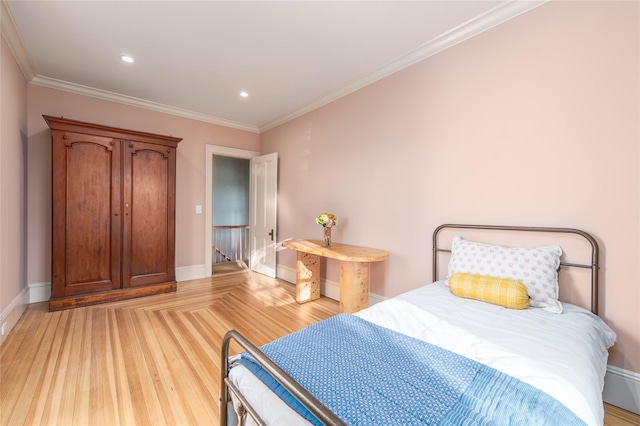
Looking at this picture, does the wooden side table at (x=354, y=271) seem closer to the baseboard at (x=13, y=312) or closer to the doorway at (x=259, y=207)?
the doorway at (x=259, y=207)

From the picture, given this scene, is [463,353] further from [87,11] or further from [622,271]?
[87,11]

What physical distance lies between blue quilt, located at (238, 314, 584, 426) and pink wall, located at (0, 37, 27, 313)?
9.67 feet

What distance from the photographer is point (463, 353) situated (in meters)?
1.19

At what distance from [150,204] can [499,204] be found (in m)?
4.04

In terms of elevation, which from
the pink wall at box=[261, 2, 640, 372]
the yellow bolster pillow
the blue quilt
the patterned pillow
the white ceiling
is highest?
the white ceiling

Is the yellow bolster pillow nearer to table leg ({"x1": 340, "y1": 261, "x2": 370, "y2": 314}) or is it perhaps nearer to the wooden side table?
the wooden side table

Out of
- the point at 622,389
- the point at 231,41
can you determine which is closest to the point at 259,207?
the point at 231,41

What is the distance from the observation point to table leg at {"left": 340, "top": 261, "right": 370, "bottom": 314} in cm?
279

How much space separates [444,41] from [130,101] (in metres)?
4.16

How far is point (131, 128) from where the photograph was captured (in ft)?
12.9

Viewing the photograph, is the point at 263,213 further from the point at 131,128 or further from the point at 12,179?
the point at 12,179

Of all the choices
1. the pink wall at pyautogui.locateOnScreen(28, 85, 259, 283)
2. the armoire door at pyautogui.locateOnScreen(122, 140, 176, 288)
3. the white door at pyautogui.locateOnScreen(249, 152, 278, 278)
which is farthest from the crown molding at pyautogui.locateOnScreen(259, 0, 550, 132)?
the armoire door at pyautogui.locateOnScreen(122, 140, 176, 288)

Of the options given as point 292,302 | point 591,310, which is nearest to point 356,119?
point 292,302

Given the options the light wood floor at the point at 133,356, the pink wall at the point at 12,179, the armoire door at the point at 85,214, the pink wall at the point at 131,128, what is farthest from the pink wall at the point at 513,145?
the pink wall at the point at 12,179
